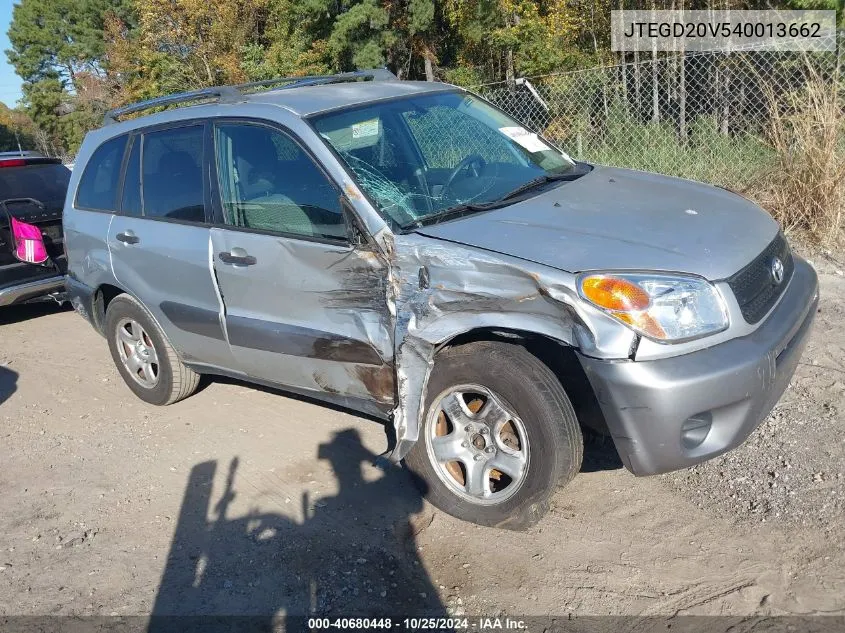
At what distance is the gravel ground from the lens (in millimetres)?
→ 3334

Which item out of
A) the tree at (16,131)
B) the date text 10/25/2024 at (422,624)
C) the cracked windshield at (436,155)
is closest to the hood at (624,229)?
the cracked windshield at (436,155)

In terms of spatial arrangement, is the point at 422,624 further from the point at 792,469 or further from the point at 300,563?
the point at 792,469

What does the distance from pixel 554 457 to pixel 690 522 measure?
769mm

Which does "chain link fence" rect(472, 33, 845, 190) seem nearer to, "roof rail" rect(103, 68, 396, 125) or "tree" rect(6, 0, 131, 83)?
"roof rail" rect(103, 68, 396, 125)

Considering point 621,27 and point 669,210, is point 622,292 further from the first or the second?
point 621,27

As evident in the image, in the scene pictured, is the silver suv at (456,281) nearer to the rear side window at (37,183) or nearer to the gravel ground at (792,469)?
the gravel ground at (792,469)

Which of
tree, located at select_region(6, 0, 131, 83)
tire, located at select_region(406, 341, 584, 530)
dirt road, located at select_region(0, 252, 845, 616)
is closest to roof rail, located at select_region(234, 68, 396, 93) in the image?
dirt road, located at select_region(0, 252, 845, 616)

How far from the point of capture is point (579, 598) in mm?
2973

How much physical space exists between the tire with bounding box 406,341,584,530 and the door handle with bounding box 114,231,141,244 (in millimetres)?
2314

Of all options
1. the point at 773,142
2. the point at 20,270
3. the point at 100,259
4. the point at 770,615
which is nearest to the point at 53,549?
the point at 100,259

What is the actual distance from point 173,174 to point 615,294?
9.42ft

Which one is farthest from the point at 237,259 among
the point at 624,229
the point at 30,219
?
the point at 30,219

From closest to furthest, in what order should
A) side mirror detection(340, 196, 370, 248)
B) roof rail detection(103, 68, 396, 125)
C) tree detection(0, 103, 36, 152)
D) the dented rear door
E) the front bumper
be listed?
the front bumper < side mirror detection(340, 196, 370, 248) < the dented rear door < roof rail detection(103, 68, 396, 125) < tree detection(0, 103, 36, 152)

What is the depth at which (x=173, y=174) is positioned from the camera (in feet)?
14.9
